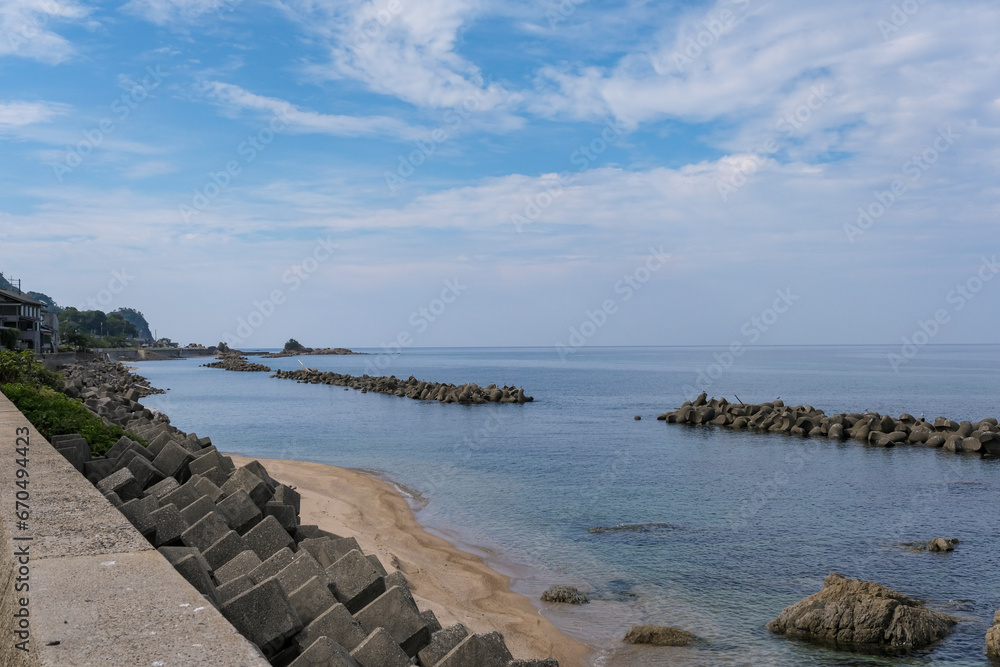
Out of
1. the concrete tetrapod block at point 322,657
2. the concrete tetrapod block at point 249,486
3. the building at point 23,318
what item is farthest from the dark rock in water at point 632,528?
the building at point 23,318

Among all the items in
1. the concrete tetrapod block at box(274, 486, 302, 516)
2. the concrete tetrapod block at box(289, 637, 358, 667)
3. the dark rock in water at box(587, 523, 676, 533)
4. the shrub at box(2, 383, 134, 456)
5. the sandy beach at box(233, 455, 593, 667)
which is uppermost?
the shrub at box(2, 383, 134, 456)

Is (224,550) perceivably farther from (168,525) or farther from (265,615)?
(265,615)

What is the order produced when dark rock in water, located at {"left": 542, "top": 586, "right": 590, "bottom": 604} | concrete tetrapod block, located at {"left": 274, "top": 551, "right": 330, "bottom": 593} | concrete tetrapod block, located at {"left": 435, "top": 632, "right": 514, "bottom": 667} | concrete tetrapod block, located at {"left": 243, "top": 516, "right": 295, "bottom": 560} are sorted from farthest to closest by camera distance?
dark rock in water, located at {"left": 542, "top": 586, "right": 590, "bottom": 604}, concrete tetrapod block, located at {"left": 243, "top": 516, "right": 295, "bottom": 560}, concrete tetrapod block, located at {"left": 274, "top": 551, "right": 330, "bottom": 593}, concrete tetrapod block, located at {"left": 435, "top": 632, "right": 514, "bottom": 667}

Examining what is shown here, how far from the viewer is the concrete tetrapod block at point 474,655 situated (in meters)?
5.16

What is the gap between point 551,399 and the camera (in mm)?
56625

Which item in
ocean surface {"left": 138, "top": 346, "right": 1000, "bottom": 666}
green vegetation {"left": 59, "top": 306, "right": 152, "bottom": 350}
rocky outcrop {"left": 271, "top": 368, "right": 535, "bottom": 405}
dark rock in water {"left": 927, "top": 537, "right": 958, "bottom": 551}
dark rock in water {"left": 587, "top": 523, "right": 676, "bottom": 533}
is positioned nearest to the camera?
ocean surface {"left": 138, "top": 346, "right": 1000, "bottom": 666}

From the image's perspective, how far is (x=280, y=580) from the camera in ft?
17.7

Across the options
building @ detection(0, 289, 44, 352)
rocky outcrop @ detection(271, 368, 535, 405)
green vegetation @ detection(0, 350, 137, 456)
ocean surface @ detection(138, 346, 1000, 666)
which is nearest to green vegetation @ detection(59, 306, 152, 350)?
building @ detection(0, 289, 44, 352)

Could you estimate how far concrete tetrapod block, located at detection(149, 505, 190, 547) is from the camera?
6.14m

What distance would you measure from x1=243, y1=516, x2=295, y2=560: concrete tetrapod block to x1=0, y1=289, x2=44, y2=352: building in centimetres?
6733

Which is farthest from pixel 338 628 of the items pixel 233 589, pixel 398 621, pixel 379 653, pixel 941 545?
pixel 941 545

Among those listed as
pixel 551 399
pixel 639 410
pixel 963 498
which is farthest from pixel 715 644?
pixel 551 399

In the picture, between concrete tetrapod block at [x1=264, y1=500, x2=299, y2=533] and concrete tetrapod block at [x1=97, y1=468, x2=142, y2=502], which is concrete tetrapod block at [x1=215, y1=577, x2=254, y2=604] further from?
concrete tetrapod block at [x1=264, y1=500, x2=299, y2=533]

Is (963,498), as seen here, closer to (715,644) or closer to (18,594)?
(715,644)
